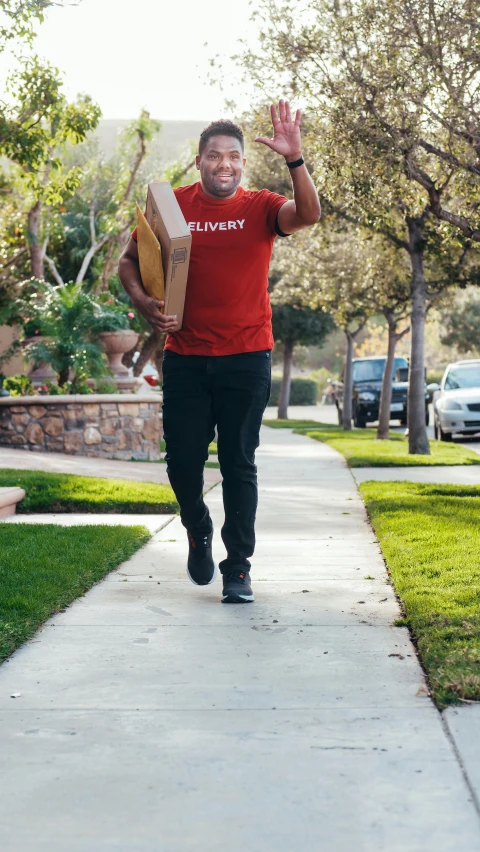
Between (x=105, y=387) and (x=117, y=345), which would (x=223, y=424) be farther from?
(x=117, y=345)

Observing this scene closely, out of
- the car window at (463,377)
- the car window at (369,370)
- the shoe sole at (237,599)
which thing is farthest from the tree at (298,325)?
the shoe sole at (237,599)

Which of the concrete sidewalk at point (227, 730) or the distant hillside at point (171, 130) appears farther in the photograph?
the distant hillside at point (171, 130)

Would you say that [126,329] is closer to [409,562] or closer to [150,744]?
[409,562]

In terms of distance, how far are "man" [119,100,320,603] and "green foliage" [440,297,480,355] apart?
50315mm

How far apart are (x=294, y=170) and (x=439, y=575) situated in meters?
2.13

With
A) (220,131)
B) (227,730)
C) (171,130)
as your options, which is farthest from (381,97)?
(171,130)

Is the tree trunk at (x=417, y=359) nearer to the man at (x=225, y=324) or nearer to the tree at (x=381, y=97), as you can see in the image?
the tree at (x=381, y=97)

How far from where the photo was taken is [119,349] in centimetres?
1683

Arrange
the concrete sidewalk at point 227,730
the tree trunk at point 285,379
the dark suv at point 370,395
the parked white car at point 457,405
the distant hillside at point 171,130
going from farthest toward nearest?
the distant hillside at point 171,130, the tree trunk at point 285,379, the dark suv at point 370,395, the parked white car at point 457,405, the concrete sidewalk at point 227,730

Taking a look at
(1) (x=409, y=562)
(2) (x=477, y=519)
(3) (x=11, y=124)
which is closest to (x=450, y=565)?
(1) (x=409, y=562)

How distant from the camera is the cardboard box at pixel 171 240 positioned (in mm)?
4688

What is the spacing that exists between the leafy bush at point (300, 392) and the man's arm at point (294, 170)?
52.4 m

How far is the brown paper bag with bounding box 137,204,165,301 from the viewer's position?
15.8 ft

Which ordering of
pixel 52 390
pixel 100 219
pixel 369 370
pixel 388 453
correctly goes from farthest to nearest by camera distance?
pixel 369 370 < pixel 100 219 < pixel 388 453 < pixel 52 390
